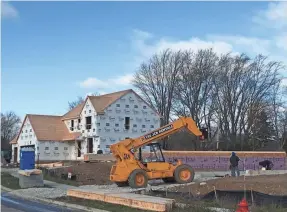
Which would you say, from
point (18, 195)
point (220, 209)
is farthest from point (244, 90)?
point (220, 209)

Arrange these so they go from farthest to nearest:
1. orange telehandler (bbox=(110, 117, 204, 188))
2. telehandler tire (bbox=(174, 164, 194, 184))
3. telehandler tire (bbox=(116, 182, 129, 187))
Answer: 1. telehandler tire (bbox=(174, 164, 194, 184))
2. telehandler tire (bbox=(116, 182, 129, 187))
3. orange telehandler (bbox=(110, 117, 204, 188))

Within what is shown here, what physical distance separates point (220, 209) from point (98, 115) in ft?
158

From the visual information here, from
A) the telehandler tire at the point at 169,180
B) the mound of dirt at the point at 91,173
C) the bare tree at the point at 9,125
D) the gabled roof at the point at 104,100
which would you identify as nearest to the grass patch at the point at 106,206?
the telehandler tire at the point at 169,180

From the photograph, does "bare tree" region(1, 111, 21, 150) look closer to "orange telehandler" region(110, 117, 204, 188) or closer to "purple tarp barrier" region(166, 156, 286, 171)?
"purple tarp barrier" region(166, 156, 286, 171)

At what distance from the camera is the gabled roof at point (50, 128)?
213ft

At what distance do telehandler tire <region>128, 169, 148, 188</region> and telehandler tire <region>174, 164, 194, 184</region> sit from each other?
194 cm

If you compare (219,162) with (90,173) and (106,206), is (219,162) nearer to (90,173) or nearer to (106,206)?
(90,173)

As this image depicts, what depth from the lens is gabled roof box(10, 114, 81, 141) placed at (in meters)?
65.1

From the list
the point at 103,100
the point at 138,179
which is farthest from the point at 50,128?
the point at 138,179

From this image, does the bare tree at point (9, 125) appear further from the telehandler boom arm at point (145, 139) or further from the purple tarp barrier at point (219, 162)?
the telehandler boom arm at point (145, 139)

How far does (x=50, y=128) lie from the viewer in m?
67.6

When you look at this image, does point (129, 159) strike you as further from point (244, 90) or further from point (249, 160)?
point (244, 90)

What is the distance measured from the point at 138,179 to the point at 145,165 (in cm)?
129

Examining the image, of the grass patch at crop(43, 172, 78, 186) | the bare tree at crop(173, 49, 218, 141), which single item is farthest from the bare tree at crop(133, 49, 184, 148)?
the grass patch at crop(43, 172, 78, 186)
